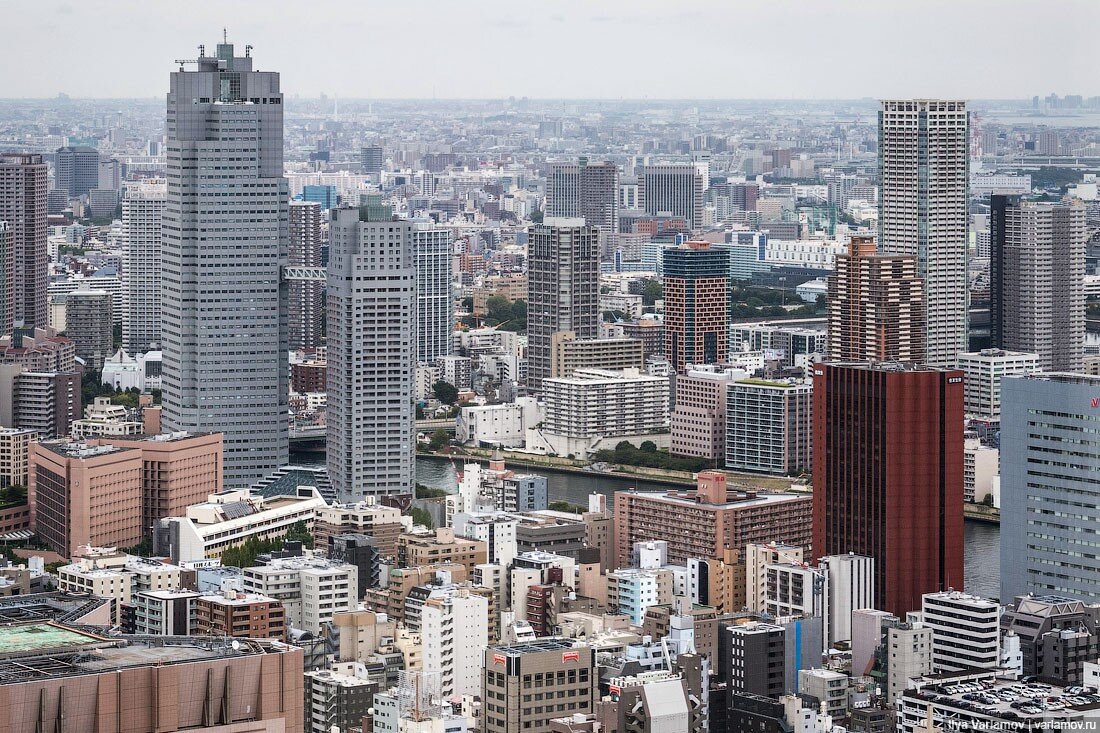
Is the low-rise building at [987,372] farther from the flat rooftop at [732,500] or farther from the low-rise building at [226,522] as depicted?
Answer: the low-rise building at [226,522]

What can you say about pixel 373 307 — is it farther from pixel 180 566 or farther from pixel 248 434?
pixel 180 566

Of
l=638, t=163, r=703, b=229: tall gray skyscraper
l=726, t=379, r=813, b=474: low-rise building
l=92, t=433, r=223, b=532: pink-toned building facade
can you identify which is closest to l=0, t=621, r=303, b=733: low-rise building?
l=92, t=433, r=223, b=532: pink-toned building facade

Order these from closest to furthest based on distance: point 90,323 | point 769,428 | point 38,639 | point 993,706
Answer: point 38,639
point 993,706
point 769,428
point 90,323

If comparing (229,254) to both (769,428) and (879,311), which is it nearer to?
(769,428)

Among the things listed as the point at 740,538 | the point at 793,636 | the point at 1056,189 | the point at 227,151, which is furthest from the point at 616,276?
the point at 793,636

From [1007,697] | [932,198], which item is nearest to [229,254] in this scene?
[932,198]

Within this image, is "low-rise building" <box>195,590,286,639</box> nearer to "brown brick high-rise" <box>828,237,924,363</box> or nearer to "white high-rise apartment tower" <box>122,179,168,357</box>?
"brown brick high-rise" <box>828,237,924,363</box>
